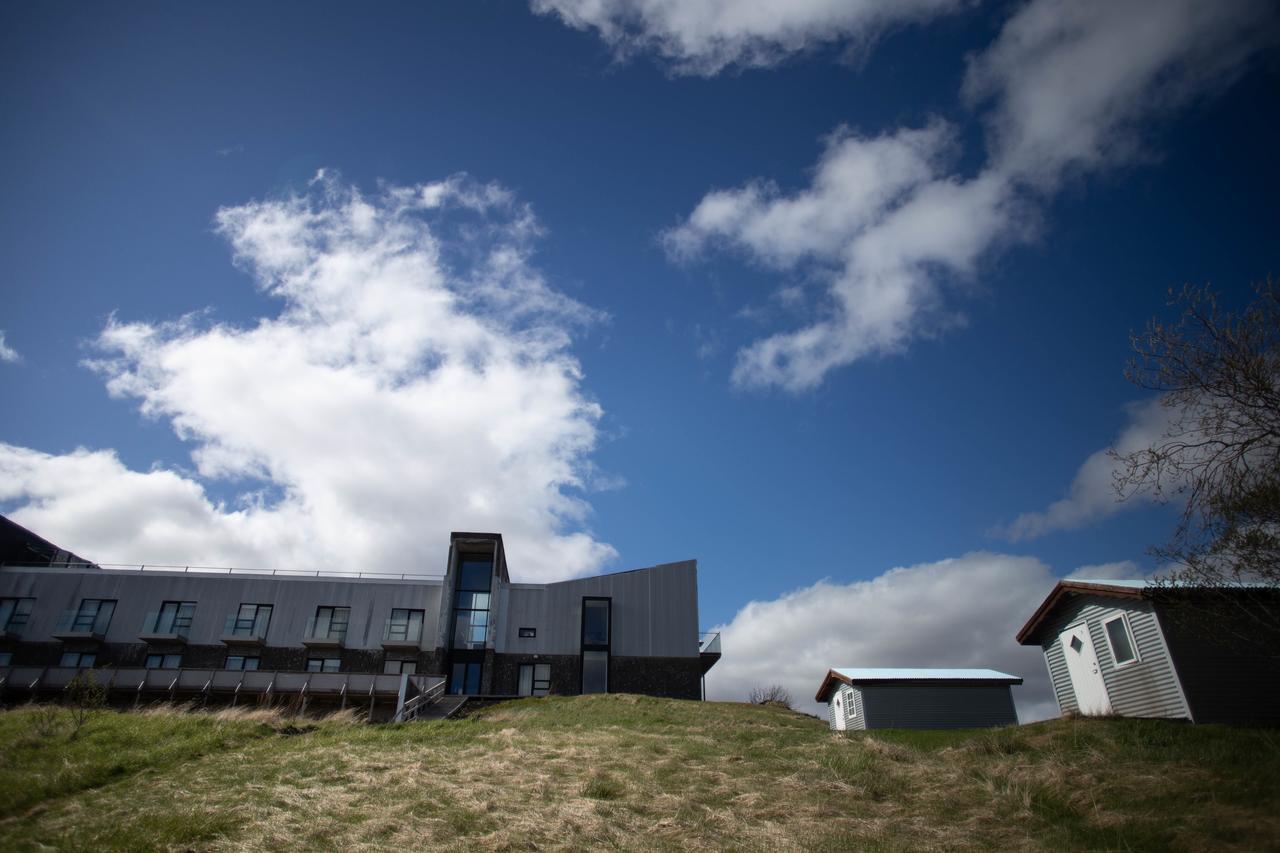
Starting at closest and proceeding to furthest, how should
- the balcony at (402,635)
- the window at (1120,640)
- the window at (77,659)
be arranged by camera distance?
the window at (1120,640), the window at (77,659), the balcony at (402,635)

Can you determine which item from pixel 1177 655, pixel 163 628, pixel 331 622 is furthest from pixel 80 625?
pixel 1177 655

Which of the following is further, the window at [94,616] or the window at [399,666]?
the window at [94,616]

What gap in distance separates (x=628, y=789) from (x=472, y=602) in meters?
31.2

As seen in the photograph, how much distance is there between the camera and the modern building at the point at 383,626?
42.7 metres

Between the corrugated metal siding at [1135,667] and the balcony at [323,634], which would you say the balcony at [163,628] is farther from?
the corrugated metal siding at [1135,667]

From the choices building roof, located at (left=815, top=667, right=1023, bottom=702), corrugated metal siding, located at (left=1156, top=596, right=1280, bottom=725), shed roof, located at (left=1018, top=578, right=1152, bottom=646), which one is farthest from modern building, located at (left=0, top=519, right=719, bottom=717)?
corrugated metal siding, located at (left=1156, top=596, right=1280, bottom=725)

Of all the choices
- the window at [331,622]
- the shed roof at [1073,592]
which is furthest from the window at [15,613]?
the shed roof at [1073,592]

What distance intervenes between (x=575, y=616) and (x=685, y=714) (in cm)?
1606

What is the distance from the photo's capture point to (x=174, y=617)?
43.7 metres

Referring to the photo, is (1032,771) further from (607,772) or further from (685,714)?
(685,714)

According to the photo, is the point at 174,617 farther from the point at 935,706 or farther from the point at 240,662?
the point at 935,706

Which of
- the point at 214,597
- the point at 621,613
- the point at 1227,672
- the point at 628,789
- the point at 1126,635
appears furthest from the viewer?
the point at 621,613

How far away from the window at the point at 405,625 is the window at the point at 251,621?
23.0ft

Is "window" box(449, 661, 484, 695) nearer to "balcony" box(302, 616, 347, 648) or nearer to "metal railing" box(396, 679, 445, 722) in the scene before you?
"metal railing" box(396, 679, 445, 722)
